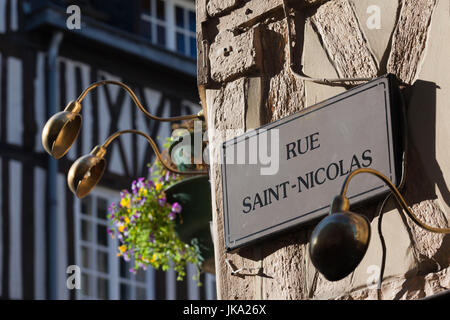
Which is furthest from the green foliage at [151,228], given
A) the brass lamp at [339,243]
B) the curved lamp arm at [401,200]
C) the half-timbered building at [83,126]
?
the half-timbered building at [83,126]

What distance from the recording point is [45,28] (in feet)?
42.7

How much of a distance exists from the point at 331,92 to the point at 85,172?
54.5 inches

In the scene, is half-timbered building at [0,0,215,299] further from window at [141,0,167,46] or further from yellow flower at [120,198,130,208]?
yellow flower at [120,198,130,208]

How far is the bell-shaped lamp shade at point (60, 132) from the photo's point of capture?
212 inches

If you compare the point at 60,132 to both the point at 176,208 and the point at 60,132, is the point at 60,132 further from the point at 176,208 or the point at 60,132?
the point at 176,208

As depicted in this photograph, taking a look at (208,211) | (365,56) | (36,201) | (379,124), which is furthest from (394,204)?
(36,201)

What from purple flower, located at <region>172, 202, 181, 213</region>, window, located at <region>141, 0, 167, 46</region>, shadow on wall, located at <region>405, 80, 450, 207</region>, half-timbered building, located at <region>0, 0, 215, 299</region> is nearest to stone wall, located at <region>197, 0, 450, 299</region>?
shadow on wall, located at <region>405, 80, 450, 207</region>

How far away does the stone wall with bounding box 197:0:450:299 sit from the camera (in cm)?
441

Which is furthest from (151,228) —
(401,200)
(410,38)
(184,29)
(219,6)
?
(184,29)

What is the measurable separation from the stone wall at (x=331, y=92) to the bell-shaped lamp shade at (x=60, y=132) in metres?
0.59

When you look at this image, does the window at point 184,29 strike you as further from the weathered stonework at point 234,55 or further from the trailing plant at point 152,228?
the weathered stonework at point 234,55

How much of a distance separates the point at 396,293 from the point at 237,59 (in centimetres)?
140

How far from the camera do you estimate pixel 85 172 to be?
570 cm

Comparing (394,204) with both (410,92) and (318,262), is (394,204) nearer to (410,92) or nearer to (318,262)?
(410,92)
